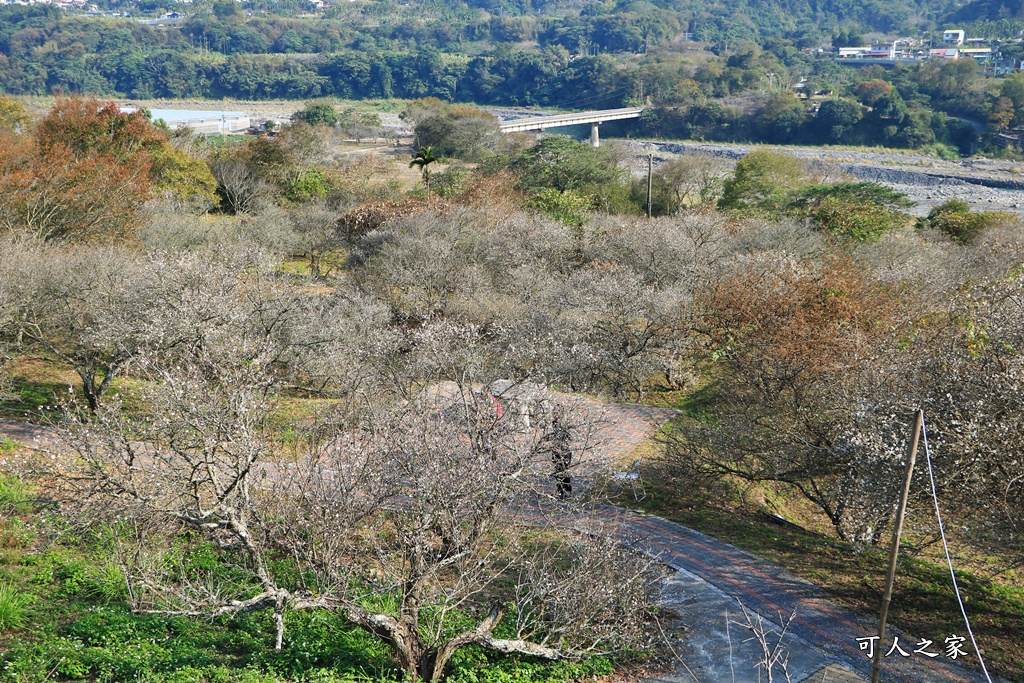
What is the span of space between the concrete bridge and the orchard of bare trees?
55622mm

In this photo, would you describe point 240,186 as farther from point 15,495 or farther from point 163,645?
point 163,645

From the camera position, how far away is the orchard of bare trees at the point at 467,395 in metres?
9.14

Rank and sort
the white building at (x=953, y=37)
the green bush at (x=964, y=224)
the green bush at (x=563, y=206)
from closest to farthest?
the green bush at (x=964, y=224) < the green bush at (x=563, y=206) < the white building at (x=953, y=37)

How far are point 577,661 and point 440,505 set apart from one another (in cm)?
241

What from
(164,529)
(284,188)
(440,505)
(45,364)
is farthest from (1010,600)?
(284,188)

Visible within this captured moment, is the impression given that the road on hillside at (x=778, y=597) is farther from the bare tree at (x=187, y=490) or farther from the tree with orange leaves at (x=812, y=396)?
the bare tree at (x=187, y=490)

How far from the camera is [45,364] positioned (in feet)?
Answer: 65.7

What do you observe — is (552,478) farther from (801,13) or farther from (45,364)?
(801,13)

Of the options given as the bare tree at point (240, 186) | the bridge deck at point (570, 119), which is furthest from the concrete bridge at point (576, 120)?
the bare tree at point (240, 186)

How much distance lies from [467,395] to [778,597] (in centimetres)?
689

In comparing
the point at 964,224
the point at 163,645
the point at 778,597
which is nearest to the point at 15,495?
the point at 163,645

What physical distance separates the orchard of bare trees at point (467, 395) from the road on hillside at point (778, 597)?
38.7 inches

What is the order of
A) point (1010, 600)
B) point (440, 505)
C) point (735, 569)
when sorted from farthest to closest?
point (735, 569) < point (1010, 600) < point (440, 505)

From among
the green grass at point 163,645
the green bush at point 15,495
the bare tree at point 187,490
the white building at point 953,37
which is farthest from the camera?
the white building at point 953,37
